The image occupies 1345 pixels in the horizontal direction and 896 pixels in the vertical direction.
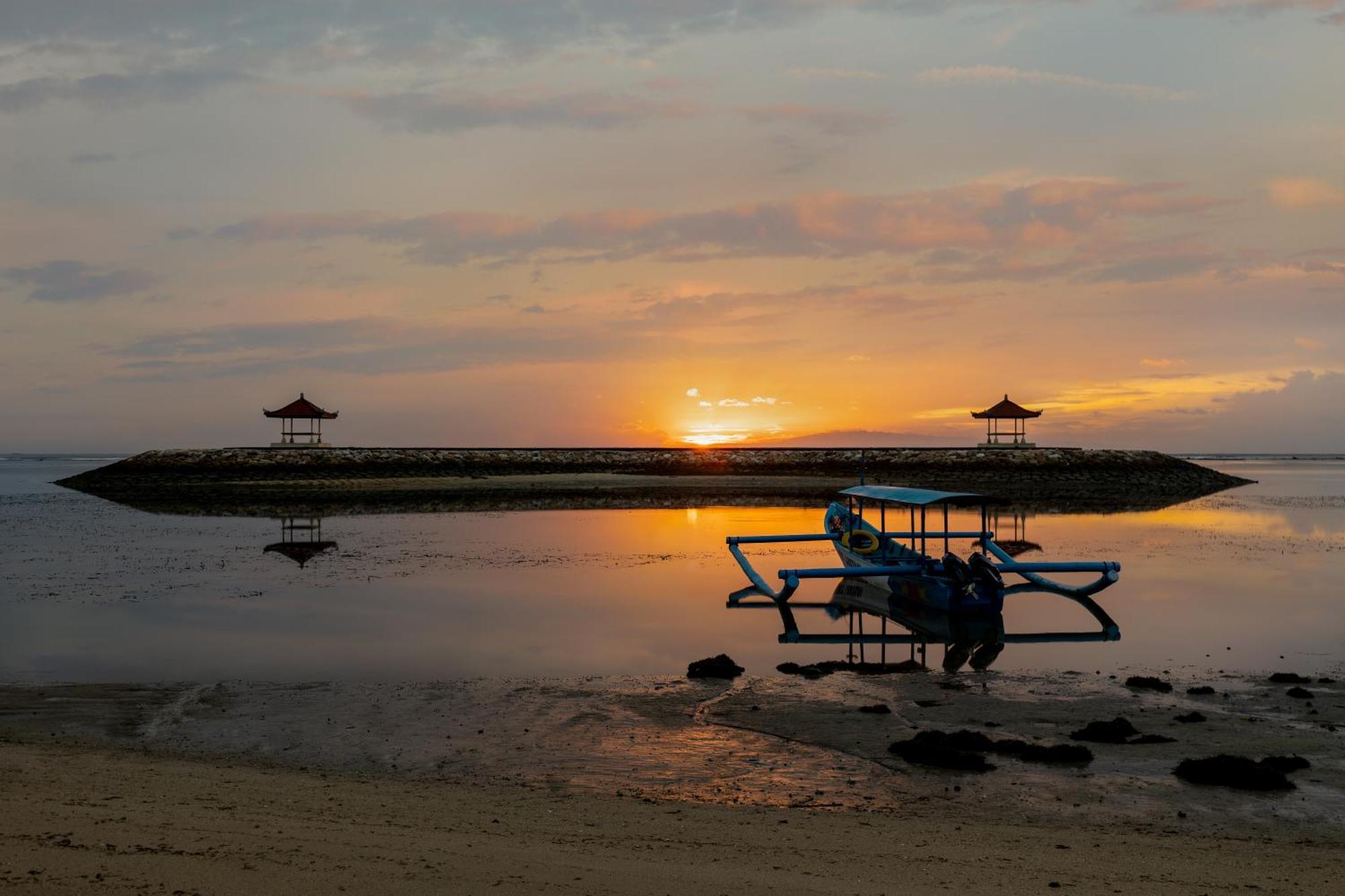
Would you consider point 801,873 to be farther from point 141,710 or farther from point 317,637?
point 317,637

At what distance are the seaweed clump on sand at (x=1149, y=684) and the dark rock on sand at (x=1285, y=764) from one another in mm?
3730

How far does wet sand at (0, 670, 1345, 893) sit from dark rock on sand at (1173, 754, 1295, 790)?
194mm

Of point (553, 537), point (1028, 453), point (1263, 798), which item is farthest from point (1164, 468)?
point (1263, 798)

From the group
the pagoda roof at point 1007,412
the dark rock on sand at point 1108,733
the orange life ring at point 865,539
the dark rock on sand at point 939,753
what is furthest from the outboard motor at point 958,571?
the pagoda roof at point 1007,412

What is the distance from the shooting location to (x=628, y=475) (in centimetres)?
9494

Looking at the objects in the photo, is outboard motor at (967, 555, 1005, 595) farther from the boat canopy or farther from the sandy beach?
the sandy beach

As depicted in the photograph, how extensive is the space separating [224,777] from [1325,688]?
1507 cm

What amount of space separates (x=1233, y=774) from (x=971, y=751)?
2612 millimetres

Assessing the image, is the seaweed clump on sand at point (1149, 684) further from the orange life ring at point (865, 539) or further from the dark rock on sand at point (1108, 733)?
the orange life ring at point (865, 539)

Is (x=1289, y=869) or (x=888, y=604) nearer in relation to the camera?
(x=1289, y=869)

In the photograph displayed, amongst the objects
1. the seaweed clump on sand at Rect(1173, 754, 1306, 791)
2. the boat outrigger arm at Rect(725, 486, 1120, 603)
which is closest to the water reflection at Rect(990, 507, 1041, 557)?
the boat outrigger arm at Rect(725, 486, 1120, 603)

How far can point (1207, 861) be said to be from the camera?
25.3 ft

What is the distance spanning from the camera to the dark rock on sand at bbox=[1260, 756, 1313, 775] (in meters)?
10.3

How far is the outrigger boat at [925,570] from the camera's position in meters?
20.9
